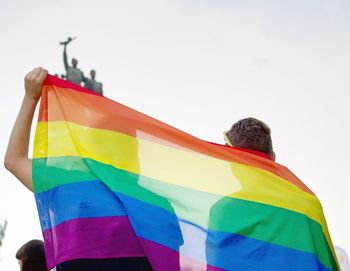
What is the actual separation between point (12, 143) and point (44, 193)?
243mm

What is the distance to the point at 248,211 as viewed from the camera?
→ 2.43m

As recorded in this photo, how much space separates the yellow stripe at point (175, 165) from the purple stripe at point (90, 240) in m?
0.36

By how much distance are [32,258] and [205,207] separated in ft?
5.32

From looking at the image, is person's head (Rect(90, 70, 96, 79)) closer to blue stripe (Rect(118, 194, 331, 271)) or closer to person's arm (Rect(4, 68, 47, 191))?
person's arm (Rect(4, 68, 47, 191))

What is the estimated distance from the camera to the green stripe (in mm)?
2352

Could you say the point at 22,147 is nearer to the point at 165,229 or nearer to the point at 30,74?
the point at 30,74

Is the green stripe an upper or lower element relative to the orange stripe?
lower

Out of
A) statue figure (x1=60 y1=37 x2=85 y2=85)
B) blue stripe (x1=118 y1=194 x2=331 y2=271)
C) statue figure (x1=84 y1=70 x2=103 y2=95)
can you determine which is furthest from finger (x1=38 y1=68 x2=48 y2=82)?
statue figure (x1=84 y1=70 x2=103 y2=95)

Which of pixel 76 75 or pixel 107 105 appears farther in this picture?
pixel 76 75

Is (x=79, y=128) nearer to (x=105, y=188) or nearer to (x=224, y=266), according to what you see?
(x=105, y=188)

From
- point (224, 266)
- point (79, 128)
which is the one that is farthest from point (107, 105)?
point (224, 266)

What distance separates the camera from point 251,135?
263 centimetres

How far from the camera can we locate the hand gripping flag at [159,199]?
7.25 ft

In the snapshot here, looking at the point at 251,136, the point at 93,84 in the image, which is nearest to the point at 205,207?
the point at 251,136
